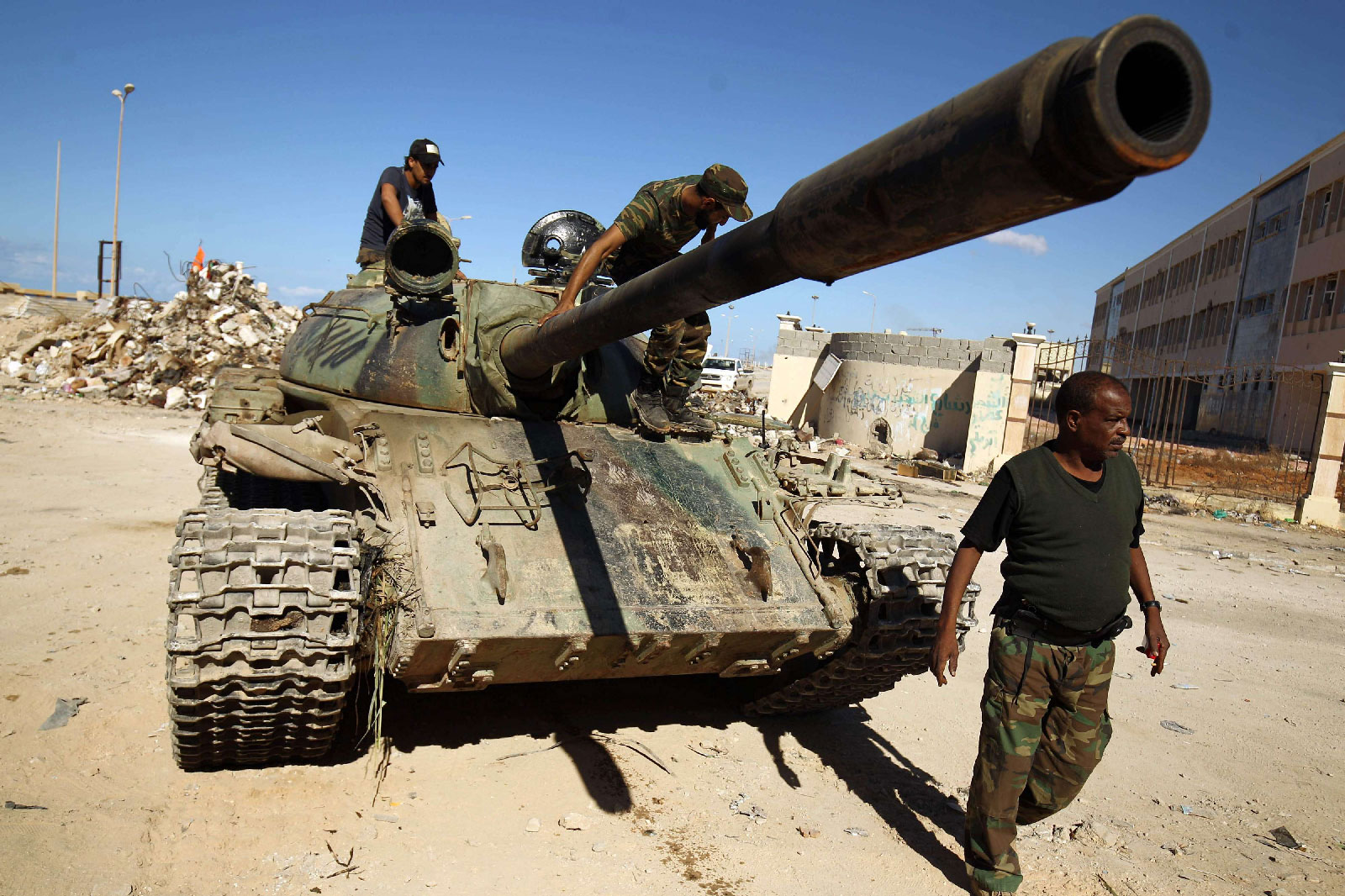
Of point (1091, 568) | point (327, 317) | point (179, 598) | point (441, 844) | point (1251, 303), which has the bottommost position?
point (441, 844)

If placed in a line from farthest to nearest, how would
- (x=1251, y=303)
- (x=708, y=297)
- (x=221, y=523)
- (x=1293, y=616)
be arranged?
(x=1251, y=303) → (x=1293, y=616) → (x=221, y=523) → (x=708, y=297)

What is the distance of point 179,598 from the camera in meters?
3.48

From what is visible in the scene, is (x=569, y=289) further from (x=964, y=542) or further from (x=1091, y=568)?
(x=1091, y=568)

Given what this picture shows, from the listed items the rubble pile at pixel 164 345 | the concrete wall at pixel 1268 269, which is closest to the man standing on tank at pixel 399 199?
the rubble pile at pixel 164 345

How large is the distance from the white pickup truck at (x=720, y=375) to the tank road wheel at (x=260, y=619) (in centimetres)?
2273

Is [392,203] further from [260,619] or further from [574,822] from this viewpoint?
[574,822]

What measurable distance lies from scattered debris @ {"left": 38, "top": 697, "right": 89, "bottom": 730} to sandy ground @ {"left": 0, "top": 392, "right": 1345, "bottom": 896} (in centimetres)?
5

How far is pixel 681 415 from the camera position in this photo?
557 cm

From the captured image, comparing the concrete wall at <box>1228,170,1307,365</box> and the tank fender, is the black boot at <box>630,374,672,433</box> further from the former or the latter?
the concrete wall at <box>1228,170,1307,365</box>

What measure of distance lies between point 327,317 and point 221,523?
2900mm

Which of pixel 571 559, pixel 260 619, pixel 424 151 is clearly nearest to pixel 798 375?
pixel 424 151

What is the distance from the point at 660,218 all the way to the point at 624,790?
9.07 feet

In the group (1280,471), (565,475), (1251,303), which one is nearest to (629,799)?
(565,475)

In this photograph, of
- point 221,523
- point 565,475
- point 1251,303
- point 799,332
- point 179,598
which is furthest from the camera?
point 1251,303
